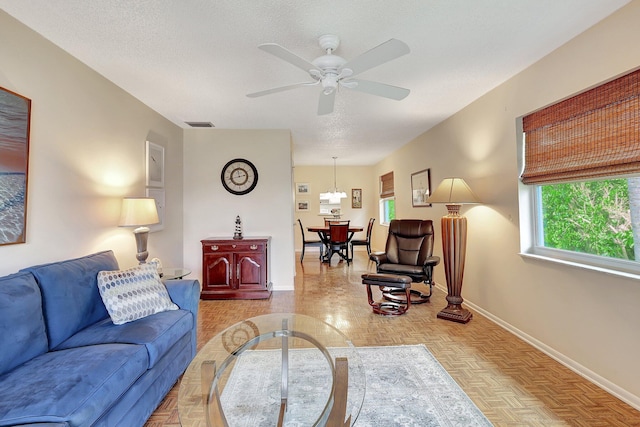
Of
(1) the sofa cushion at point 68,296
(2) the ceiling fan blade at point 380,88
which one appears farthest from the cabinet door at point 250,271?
(2) the ceiling fan blade at point 380,88

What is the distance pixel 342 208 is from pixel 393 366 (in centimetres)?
646

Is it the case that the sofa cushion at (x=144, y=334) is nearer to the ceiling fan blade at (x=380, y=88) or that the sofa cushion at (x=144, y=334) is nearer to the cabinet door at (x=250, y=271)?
the cabinet door at (x=250, y=271)

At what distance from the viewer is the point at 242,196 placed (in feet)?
14.5

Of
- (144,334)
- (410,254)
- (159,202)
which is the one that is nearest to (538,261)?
(410,254)

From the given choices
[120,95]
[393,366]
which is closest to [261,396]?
[393,366]

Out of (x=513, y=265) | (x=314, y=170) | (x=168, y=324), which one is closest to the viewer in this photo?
(x=168, y=324)

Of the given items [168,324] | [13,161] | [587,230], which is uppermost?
[13,161]

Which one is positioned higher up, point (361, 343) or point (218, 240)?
point (218, 240)

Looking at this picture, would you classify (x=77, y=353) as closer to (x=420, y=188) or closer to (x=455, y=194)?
(x=455, y=194)

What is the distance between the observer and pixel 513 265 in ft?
9.36

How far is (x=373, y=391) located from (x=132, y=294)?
170cm

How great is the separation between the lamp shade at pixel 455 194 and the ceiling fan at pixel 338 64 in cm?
135

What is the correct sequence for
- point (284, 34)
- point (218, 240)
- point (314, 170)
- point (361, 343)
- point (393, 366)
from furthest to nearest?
point (314, 170) < point (218, 240) < point (361, 343) < point (393, 366) < point (284, 34)

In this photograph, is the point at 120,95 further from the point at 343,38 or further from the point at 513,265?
the point at 513,265
